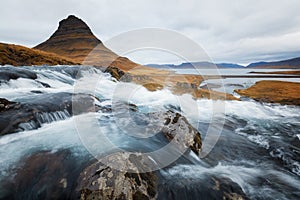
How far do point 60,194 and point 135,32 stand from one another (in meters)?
5.23

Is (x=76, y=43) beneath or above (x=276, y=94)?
above

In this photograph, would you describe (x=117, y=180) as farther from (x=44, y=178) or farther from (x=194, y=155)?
(x=194, y=155)

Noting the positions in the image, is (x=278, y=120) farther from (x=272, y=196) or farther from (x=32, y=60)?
(x=32, y=60)

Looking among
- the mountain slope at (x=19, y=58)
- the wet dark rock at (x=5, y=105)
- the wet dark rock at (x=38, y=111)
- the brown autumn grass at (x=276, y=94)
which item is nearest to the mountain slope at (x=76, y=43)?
the mountain slope at (x=19, y=58)

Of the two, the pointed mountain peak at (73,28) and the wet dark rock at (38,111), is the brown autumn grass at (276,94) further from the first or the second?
the pointed mountain peak at (73,28)

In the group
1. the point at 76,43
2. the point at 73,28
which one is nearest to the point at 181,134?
the point at 76,43

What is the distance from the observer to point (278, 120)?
13.6m

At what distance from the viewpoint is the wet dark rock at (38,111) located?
6.51 metres

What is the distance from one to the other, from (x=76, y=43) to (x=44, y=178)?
97.1 m

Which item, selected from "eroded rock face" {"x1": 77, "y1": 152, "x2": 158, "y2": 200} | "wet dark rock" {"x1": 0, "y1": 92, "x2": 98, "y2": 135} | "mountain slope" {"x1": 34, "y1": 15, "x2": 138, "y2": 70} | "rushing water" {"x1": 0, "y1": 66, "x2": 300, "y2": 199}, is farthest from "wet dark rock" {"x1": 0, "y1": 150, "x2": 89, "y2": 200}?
"mountain slope" {"x1": 34, "y1": 15, "x2": 138, "y2": 70}

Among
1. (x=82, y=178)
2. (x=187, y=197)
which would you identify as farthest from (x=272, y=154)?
(x=82, y=178)

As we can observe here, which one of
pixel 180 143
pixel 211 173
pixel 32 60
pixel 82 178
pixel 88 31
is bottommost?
pixel 211 173

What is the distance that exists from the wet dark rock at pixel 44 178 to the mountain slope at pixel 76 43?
7277cm

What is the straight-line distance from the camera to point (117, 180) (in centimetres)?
391
